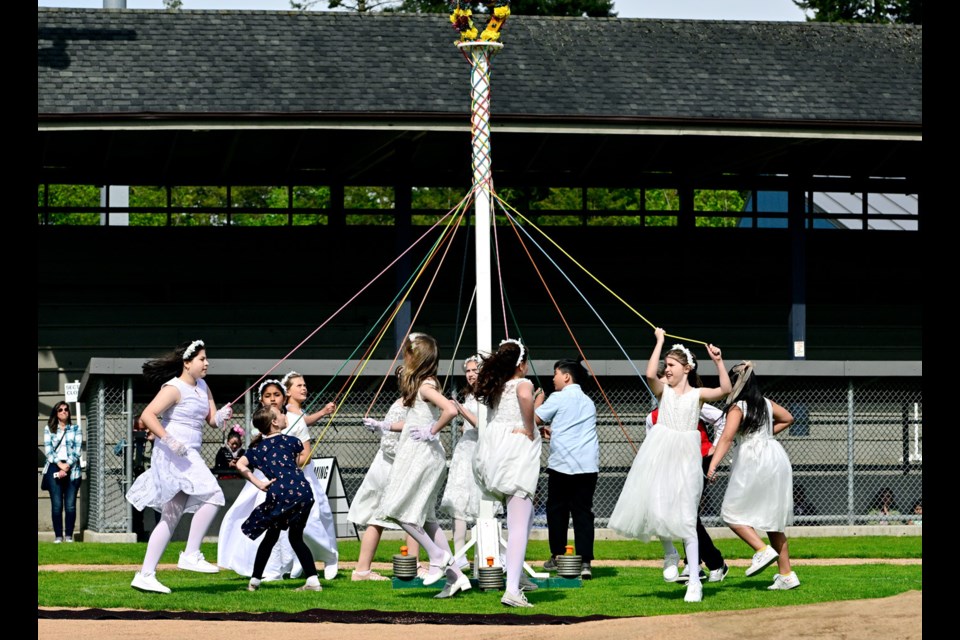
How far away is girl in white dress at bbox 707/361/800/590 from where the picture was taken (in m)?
11.2

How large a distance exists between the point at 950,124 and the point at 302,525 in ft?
20.4

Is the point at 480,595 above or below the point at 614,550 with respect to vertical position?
above

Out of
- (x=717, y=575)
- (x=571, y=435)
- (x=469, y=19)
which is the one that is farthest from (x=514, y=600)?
(x=469, y=19)

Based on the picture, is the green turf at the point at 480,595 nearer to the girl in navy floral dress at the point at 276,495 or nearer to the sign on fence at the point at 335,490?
the girl in navy floral dress at the point at 276,495

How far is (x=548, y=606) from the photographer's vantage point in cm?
1030

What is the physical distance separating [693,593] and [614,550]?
5.52 metres

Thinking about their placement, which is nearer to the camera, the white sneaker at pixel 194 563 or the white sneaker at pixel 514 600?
the white sneaker at pixel 514 600

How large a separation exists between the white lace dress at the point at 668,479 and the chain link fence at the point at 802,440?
7222mm

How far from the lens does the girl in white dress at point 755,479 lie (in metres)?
11.2

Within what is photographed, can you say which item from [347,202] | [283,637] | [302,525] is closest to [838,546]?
[302,525]

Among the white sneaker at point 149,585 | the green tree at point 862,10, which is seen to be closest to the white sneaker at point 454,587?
the white sneaker at point 149,585

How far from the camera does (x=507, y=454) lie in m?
10.5

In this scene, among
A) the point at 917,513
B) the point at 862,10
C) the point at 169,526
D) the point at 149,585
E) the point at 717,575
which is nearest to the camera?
the point at 149,585

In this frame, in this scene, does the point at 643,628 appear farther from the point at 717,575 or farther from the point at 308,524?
the point at 308,524
